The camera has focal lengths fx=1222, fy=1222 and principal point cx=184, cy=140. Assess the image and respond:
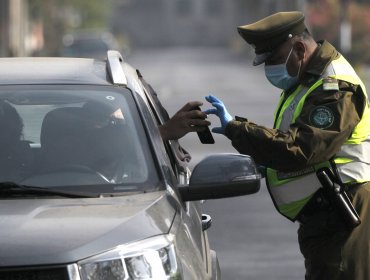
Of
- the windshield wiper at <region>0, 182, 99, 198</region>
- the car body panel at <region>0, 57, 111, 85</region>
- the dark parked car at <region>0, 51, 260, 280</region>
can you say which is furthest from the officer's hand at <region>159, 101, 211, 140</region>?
the windshield wiper at <region>0, 182, 99, 198</region>

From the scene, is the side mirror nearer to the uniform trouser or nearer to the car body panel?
the uniform trouser

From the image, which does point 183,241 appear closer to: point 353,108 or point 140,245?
point 140,245

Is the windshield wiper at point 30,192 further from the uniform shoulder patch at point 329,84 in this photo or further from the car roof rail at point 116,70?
the uniform shoulder patch at point 329,84

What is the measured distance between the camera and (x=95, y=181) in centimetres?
502

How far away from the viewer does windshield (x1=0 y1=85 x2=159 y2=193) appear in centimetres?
505

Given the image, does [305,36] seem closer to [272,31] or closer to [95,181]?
[272,31]

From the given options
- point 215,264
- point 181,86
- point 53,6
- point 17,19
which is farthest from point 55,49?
point 215,264

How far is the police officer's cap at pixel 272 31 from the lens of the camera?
527 centimetres

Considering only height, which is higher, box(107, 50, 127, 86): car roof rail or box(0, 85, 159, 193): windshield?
box(107, 50, 127, 86): car roof rail

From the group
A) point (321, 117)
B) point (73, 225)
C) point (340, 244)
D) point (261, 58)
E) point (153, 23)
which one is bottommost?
point (153, 23)

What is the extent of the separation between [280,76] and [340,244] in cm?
78

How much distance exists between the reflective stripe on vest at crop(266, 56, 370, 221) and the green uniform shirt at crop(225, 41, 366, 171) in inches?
2.2

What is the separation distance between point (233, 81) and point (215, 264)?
134 feet

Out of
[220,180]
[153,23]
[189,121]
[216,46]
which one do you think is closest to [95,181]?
[220,180]
